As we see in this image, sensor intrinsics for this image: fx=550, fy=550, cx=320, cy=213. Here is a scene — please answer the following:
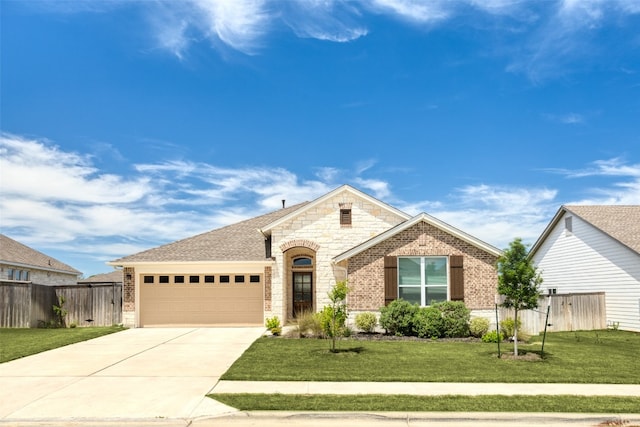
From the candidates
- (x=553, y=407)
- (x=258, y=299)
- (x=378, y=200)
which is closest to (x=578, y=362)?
(x=553, y=407)

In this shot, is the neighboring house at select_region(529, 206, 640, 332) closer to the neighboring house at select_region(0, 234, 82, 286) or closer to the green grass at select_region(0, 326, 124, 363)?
the green grass at select_region(0, 326, 124, 363)

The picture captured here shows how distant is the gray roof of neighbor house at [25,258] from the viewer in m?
31.5

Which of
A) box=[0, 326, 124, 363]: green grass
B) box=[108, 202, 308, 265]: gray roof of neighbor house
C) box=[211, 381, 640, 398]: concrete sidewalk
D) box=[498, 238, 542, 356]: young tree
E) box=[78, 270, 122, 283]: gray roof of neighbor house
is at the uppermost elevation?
box=[108, 202, 308, 265]: gray roof of neighbor house

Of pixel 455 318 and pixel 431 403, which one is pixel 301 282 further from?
pixel 431 403

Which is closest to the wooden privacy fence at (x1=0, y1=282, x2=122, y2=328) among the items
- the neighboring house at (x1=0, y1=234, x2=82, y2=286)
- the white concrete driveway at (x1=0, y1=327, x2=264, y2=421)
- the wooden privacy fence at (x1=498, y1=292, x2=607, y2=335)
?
the white concrete driveway at (x1=0, y1=327, x2=264, y2=421)

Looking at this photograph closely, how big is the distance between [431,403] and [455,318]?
10276 mm

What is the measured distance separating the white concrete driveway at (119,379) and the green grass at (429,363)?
1.03 metres

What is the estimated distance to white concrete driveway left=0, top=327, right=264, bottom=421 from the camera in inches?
348

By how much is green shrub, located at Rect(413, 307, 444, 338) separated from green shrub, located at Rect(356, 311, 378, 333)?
150cm

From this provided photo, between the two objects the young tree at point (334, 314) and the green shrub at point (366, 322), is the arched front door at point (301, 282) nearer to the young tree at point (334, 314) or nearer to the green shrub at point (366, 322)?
the green shrub at point (366, 322)

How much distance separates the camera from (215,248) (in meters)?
24.9

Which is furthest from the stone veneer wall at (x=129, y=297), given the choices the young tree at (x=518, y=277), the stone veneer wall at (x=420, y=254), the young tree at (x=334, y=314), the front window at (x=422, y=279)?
the young tree at (x=518, y=277)

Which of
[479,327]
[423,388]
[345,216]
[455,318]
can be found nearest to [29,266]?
[345,216]

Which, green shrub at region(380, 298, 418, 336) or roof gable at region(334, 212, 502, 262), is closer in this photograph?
green shrub at region(380, 298, 418, 336)
